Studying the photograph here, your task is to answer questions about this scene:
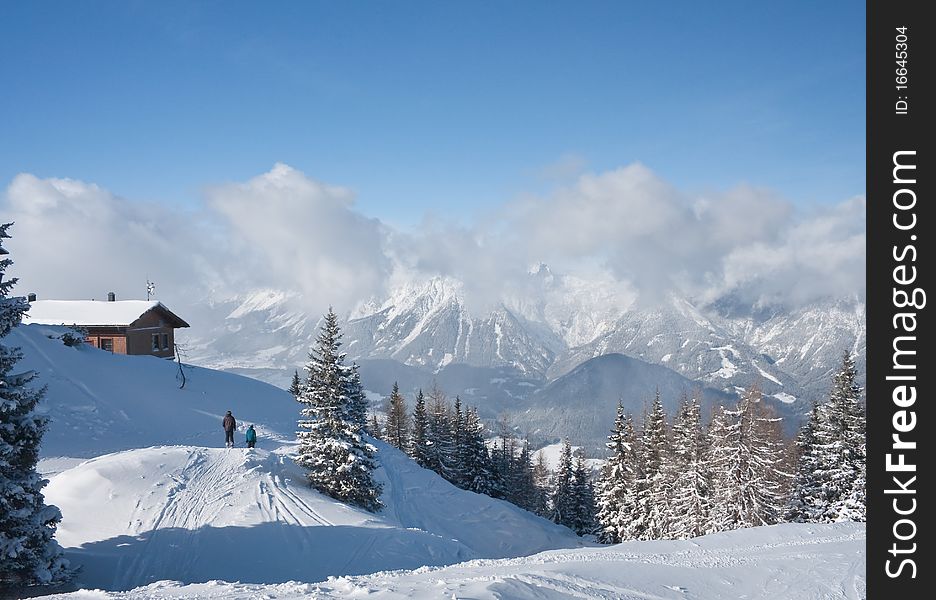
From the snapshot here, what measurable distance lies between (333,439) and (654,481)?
66.2 feet

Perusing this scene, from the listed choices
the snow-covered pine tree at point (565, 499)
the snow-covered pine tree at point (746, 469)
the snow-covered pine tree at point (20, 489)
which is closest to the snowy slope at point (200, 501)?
the snow-covered pine tree at point (20, 489)

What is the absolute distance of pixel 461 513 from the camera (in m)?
29.7

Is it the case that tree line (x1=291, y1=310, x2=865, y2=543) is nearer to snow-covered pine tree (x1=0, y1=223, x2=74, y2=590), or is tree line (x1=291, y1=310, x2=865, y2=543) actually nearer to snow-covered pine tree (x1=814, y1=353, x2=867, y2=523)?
snow-covered pine tree (x1=814, y1=353, x2=867, y2=523)

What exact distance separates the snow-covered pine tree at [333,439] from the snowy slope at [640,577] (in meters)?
10.1

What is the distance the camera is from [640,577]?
1073 cm

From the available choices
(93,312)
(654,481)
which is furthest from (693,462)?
(93,312)

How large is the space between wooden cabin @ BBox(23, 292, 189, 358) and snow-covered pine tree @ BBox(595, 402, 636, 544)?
35.8m

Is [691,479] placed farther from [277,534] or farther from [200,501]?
[200,501]

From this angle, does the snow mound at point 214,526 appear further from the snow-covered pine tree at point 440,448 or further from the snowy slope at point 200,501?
the snow-covered pine tree at point 440,448

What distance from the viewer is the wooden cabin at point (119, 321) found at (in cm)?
3884
